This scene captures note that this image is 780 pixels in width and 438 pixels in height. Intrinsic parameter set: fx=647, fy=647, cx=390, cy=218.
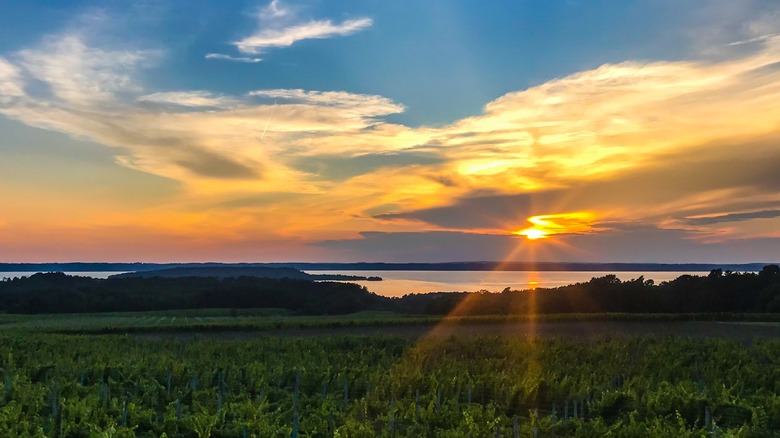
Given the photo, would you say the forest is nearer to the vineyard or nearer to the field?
the field

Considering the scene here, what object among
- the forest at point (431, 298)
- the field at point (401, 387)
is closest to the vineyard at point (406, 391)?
the field at point (401, 387)

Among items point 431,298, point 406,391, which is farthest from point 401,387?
point 431,298

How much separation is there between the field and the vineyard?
7 cm

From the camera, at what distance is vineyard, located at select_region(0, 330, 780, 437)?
15727mm

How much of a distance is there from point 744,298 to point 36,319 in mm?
76663

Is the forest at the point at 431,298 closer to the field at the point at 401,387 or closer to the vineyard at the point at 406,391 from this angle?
the field at the point at 401,387

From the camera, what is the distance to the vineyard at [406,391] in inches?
619

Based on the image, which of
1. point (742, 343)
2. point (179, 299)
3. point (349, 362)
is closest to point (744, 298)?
point (742, 343)

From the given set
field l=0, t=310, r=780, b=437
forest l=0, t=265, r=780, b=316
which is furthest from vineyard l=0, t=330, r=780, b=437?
forest l=0, t=265, r=780, b=316

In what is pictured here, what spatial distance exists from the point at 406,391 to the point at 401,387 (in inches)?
8.4

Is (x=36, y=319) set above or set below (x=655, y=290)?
below

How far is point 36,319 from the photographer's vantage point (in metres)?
69.2

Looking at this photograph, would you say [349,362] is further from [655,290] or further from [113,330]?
[655,290]

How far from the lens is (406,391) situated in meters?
21.2
